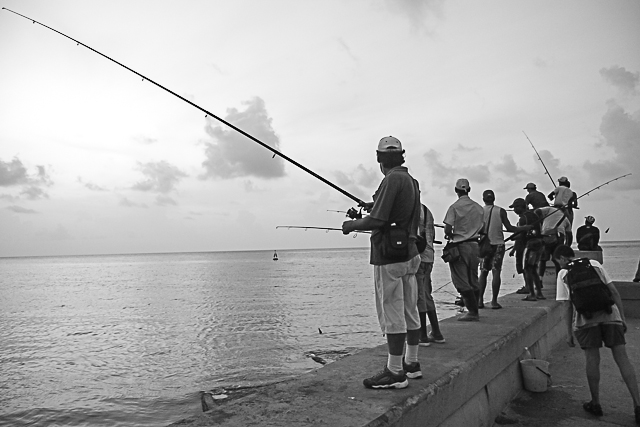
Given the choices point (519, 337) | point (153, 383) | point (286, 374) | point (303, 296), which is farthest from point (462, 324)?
point (303, 296)

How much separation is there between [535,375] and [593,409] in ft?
2.58

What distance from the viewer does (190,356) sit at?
47.7 ft

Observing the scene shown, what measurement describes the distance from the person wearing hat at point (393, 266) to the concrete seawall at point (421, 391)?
0.20 metres

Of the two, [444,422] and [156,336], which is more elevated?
[444,422]

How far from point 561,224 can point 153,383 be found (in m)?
9.56

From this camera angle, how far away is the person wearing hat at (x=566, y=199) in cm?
880

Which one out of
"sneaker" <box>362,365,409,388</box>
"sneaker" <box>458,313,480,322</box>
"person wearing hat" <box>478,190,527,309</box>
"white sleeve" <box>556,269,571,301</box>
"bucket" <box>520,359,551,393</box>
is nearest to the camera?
"sneaker" <box>362,365,409,388</box>

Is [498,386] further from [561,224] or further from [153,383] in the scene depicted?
[153,383]

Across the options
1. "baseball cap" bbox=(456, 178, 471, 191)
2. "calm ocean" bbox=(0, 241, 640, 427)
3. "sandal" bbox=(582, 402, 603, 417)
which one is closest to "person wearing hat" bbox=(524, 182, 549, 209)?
"baseball cap" bbox=(456, 178, 471, 191)

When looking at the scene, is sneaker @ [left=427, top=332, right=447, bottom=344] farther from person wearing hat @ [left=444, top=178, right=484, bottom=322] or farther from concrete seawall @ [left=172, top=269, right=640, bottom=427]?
person wearing hat @ [left=444, top=178, right=484, bottom=322]

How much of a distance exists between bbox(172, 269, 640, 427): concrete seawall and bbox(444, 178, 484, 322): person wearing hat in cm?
54

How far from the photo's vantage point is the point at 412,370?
143 inches

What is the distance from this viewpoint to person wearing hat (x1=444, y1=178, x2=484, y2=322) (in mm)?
A: 5945

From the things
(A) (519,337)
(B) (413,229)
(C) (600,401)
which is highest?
(B) (413,229)
